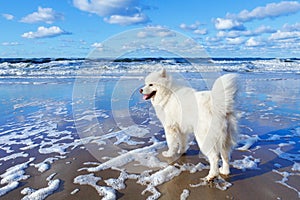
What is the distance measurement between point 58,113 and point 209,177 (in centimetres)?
619

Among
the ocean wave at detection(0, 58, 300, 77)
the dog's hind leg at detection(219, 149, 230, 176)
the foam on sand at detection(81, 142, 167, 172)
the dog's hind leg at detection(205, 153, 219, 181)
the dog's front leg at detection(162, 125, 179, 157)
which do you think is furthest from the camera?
the ocean wave at detection(0, 58, 300, 77)

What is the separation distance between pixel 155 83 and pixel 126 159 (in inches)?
60.8

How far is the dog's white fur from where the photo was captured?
3.67 metres

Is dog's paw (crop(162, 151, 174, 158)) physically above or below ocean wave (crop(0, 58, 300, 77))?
below

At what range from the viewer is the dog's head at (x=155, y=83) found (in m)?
4.79

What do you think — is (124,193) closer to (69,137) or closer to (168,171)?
(168,171)

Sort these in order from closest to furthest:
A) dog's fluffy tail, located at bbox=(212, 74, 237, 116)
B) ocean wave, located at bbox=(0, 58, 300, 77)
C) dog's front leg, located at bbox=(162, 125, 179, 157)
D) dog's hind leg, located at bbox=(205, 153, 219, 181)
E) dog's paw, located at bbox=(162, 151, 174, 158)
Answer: dog's fluffy tail, located at bbox=(212, 74, 237, 116)
dog's hind leg, located at bbox=(205, 153, 219, 181)
dog's front leg, located at bbox=(162, 125, 179, 157)
dog's paw, located at bbox=(162, 151, 174, 158)
ocean wave, located at bbox=(0, 58, 300, 77)

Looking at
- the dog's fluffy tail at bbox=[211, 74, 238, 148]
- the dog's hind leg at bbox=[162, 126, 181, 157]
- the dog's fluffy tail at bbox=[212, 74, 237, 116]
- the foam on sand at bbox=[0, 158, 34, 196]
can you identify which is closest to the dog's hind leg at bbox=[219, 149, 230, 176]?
the dog's fluffy tail at bbox=[211, 74, 238, 148]

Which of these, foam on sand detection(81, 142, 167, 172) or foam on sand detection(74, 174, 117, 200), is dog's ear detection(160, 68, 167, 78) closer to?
foam on sand detection(81, 142, 167, 172)

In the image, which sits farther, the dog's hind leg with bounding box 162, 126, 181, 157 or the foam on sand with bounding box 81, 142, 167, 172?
the dog's hind leg with bounding box 162, 126, 181, 157

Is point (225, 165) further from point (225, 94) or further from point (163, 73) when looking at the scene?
point (163, 73)

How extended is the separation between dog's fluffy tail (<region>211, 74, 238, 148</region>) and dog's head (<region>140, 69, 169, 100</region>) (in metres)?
1.28

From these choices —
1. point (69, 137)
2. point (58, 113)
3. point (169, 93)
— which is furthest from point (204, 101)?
point (58, 113)

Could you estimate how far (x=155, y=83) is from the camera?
4875 mm
